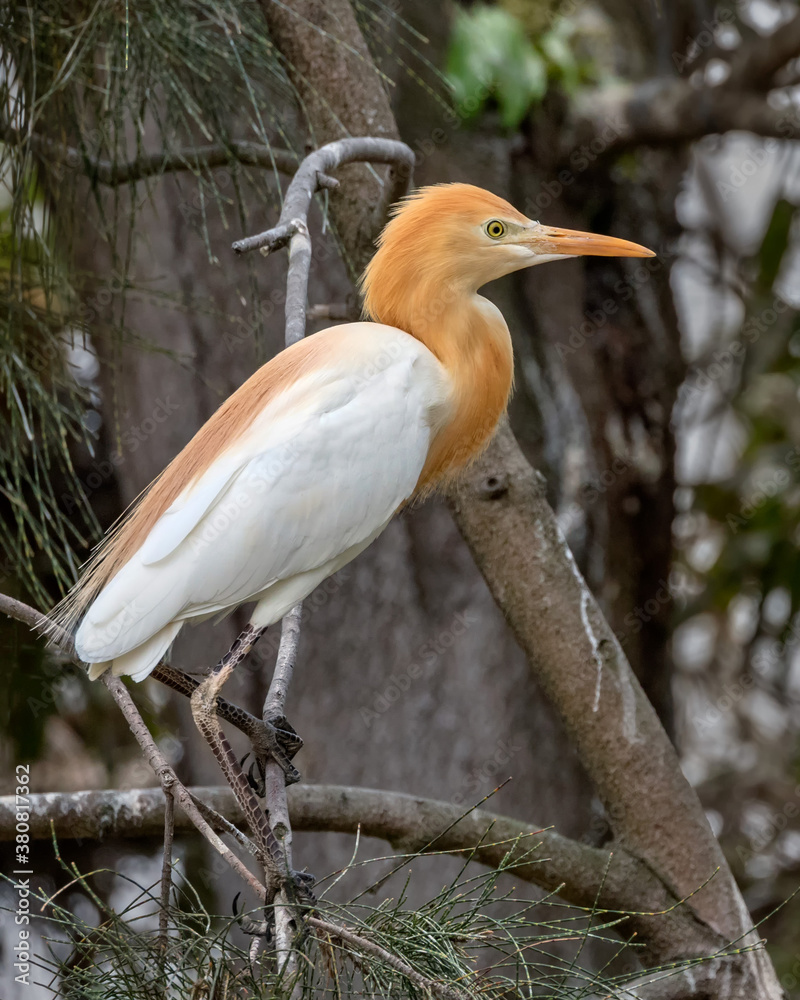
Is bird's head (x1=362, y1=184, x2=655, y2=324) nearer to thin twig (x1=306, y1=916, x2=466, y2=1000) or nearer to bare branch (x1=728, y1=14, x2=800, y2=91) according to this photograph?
thin twig (x1=306, y1=916, x2=466, y2=1000)

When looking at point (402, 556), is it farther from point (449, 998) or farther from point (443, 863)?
point (449, 998)

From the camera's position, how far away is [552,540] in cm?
154

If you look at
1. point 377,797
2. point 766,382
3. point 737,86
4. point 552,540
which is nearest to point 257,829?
point 377,797

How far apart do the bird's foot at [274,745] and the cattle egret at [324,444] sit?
124 millimetres

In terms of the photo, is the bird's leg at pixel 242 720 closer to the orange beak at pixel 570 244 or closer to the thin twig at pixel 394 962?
the thin twig at pixel 394 962

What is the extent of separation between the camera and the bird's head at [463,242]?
1318 mm

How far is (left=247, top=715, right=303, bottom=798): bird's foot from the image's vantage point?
114 centimetres

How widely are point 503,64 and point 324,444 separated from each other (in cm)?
112

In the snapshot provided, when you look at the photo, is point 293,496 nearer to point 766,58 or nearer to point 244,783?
point 244,783

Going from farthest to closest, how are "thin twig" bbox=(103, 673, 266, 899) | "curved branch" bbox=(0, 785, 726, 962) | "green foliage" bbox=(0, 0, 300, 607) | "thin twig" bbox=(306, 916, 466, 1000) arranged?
1. "green foliage" bbox=(0, 0, 300, 607)
2. "curved branch" bbox=(0, 785, 726, 962)
3. "thin twig" bbox=(103, 673, 266, 899)
4. "thin twig" bbox=(306, 916, 466, 1000)

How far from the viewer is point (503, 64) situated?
1.97 meters

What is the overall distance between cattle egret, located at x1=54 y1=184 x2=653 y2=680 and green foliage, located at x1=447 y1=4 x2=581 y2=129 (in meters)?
0.68

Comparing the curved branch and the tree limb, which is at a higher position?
the tree limb

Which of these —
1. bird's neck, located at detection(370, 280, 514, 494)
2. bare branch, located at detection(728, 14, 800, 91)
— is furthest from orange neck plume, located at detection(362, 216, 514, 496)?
bare branch, located at detection(728, 14, 800, 91)
